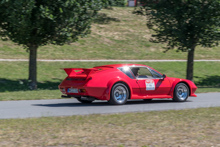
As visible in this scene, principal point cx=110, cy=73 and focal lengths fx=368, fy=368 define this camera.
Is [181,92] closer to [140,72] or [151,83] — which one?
[151,83]

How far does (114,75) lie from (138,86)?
0.96m

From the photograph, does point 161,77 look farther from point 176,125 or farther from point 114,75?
point 176,125

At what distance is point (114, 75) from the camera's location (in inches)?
439

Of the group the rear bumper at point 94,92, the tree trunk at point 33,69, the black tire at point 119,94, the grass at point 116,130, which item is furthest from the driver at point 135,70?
the tree trunk at point 33,69

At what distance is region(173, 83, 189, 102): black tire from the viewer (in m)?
12.4

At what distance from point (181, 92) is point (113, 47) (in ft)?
71.3

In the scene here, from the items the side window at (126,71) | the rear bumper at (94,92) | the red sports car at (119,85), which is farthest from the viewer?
the side window at (126,71)

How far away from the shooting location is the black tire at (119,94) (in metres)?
11.1

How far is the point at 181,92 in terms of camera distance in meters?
12.6

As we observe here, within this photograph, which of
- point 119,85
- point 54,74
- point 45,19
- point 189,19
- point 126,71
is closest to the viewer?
point 119,85

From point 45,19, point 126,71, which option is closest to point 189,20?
point 45,19

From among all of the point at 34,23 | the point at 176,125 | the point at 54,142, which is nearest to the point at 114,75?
the point at 176,125

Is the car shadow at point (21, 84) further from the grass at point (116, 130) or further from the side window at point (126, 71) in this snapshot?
→ the grass at point (116, 130)

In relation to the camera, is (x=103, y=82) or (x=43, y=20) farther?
(x=43, y=20)
